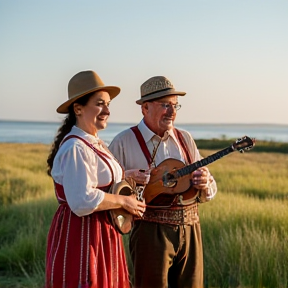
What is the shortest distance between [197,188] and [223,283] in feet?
5.83

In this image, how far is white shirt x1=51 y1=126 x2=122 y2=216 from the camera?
2.81 metres

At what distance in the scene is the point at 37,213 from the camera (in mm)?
7809

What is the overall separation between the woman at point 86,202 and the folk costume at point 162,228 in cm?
44

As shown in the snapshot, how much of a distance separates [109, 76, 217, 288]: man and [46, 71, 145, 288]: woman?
45 cm

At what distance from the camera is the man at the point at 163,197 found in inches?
139

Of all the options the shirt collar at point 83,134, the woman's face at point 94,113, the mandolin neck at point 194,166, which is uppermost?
the woman's face at point 94,113

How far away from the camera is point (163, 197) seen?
11.7 feet

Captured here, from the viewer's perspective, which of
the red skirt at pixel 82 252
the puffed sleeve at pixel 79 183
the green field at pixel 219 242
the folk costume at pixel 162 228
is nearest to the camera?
the puffed sleeve at pixel 79 183

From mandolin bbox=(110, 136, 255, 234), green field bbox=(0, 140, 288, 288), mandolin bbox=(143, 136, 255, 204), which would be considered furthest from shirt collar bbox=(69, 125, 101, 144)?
green field bbox=(0, 140, 288, 288)

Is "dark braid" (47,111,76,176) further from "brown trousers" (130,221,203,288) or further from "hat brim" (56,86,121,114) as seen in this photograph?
"brown trousers" (130,221,203,288)

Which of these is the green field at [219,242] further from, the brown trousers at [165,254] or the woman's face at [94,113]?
the woman's face at [94,113]

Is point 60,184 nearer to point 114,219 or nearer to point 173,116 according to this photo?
point 114,219

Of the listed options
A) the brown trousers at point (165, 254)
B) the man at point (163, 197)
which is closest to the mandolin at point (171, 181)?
the man at point (163, 197)

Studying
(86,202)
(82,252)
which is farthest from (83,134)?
(82,252)
